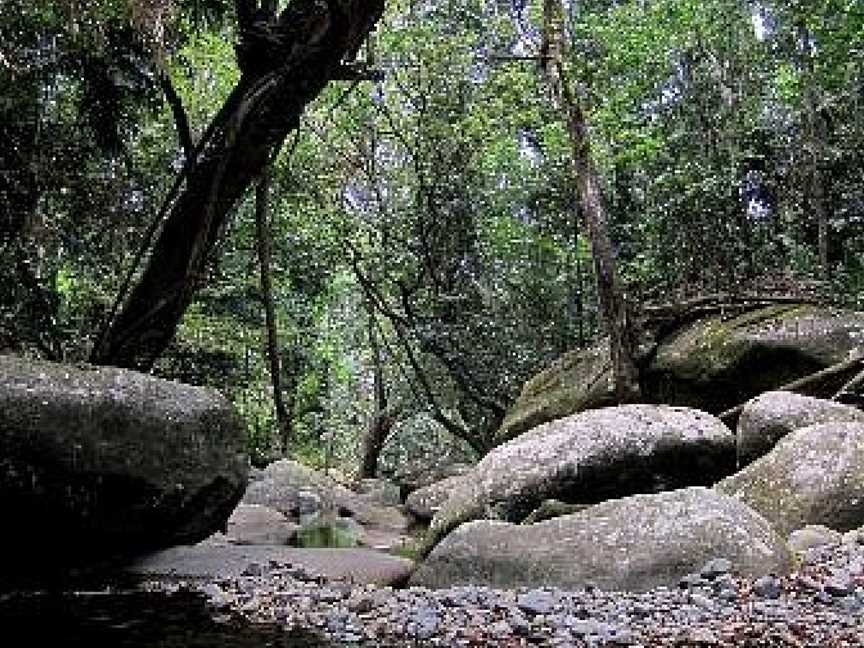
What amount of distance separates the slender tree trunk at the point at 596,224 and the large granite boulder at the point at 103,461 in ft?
17.1

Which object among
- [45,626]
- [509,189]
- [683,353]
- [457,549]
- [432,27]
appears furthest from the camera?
[509,189]

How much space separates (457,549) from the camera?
23.4 feet

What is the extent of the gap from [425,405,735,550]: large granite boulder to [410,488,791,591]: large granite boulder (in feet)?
4.99

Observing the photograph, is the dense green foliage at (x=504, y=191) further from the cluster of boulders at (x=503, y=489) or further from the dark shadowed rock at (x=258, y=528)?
the cluster of boulders at (x=503, y=489)

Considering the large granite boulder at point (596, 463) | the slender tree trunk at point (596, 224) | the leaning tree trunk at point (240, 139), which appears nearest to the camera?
the leaning tree trunk at point (240, 139)

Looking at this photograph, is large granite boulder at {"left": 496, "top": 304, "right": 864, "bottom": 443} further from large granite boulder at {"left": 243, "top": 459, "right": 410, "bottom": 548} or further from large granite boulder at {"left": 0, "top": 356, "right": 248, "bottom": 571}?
large granite boulder at {"left": 0, "top": 356, "right": 248, "bottom": 571}

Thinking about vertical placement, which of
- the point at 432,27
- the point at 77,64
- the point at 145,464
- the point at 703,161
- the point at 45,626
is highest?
the point at 432,27

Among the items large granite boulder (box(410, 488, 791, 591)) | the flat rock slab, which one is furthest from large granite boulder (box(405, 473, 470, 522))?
large granite boulder (box(410, 488, 791, 591))

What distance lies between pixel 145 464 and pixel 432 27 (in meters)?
13.2

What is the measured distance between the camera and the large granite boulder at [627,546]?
6.08 m

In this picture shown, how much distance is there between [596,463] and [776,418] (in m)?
1.61

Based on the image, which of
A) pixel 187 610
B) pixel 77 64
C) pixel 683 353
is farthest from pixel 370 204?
pixel 187 610

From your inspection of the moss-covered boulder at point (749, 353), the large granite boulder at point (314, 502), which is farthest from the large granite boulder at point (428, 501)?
the moss-covered boulder at point (749, 353)

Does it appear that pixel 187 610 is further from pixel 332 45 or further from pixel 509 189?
pixel 509 189
